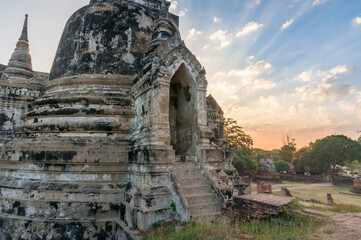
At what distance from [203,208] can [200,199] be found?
0.27 m

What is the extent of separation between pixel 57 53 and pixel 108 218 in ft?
23.9

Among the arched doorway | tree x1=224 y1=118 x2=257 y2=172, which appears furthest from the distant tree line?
the arched doorway

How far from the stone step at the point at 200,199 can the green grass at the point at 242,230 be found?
64cm

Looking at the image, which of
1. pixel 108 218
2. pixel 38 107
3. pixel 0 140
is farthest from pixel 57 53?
pixel 108 218

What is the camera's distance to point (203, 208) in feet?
20.2

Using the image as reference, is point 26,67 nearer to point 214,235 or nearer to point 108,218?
point 108,218

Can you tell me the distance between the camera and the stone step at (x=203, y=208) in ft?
19.7

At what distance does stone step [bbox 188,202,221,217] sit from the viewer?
237 inches

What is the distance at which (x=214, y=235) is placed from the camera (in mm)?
4848

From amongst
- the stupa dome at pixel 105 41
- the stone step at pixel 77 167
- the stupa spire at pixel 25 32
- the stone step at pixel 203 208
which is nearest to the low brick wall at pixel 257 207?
the stone step at pixel 203 208

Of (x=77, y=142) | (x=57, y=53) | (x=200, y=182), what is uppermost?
(x=57, y=53)

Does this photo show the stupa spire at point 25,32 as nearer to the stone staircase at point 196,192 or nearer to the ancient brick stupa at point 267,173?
the stone staircase at point 196,192

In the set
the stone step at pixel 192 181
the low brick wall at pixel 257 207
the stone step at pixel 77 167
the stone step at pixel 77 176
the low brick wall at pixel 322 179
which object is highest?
the stone step at pixel 77 167

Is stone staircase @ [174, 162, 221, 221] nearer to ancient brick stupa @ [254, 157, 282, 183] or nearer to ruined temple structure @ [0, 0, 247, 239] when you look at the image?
ruined temple structure @ [0, 0, 247, 239]
